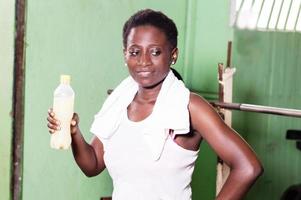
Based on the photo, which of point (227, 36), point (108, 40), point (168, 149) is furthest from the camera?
point (227, 36)

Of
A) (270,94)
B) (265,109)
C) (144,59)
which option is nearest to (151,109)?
(144,59)

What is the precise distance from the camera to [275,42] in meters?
2.72

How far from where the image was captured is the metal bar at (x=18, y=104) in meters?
2.10

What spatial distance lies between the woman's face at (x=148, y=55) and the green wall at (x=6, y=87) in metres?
0.88

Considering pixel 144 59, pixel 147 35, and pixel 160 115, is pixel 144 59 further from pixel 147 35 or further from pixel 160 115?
pixel 160 115

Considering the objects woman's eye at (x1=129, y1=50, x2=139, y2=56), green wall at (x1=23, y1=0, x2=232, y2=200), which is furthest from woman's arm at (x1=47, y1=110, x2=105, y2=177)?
green wall at (x1=23, y1=0, x2=232, y2=200)

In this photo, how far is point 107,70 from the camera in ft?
7.82

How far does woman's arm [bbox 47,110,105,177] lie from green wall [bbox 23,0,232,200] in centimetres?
66

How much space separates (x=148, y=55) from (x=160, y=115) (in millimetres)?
187

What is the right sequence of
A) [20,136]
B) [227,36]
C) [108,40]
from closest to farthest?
1. [20,136]
2. [108,40]
3. [227,36]

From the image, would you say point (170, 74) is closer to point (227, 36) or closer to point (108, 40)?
point (108, 40)

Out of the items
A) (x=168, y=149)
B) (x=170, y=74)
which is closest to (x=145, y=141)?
(x=168, y=149)

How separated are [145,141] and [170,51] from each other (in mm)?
296

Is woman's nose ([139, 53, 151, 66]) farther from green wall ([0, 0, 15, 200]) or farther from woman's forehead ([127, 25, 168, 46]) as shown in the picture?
green wall ([0, 0, 15, 200])
